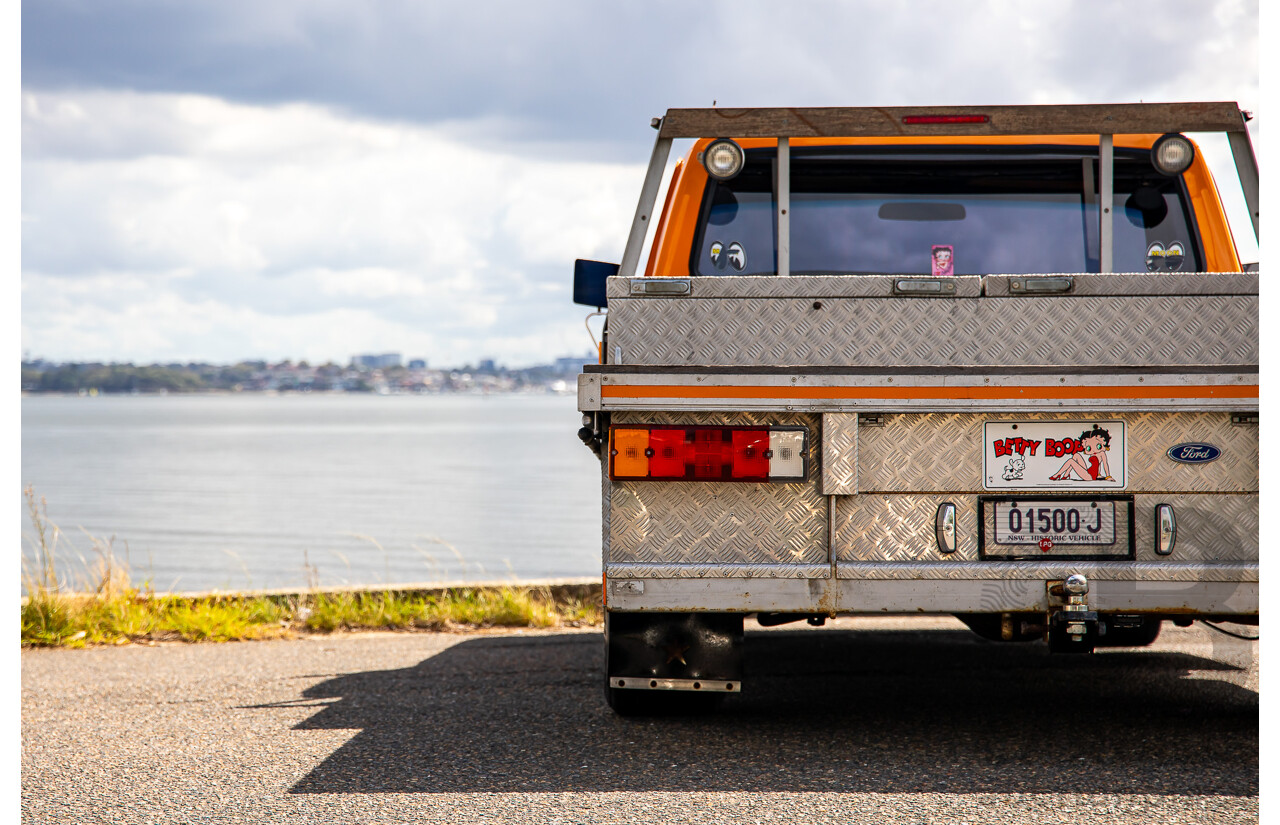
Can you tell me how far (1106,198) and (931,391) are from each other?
1.30 meters

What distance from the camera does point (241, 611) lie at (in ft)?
24.0

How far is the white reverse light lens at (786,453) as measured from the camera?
4.00 m

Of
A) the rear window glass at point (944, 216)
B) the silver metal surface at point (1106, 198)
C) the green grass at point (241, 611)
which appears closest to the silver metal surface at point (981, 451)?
the silver metal surface at point (1106, 198)

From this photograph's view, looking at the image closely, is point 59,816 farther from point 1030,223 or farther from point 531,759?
point 1030,223

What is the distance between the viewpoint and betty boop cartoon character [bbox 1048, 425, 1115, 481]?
3947 millimetres

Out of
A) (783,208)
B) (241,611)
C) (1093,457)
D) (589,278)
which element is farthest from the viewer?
(241,611)

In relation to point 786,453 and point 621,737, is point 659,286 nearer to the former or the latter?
point 786,453

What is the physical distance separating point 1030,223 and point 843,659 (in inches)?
98.0

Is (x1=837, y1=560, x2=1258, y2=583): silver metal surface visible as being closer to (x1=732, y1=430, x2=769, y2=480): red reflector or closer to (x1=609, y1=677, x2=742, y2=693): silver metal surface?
(x1=732, y1=430, x2=769, y2=480): red reflector

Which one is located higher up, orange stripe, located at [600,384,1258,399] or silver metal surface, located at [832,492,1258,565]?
orange stripe, located at [600,384,1258,399]

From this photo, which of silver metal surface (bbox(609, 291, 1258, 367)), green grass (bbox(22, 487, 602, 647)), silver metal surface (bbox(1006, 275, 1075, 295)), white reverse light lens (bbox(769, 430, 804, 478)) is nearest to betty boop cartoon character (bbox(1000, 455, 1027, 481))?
silver metal surface (bbox(609, 291, 1258, 367))

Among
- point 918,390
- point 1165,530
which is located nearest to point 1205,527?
point 1165,530

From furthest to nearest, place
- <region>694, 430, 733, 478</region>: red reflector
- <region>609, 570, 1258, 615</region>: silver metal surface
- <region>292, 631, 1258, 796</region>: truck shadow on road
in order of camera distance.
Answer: <region>694, 430, 733, 478</region>: red reflector → <region>609, 570, 1258, 615</region>: silver metal surface → <region>292, 631, 1258, 796</region>: truck shadow on road

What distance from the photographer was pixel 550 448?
6244 cm
